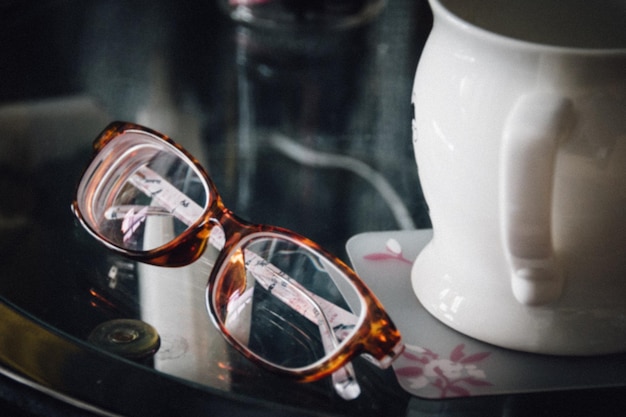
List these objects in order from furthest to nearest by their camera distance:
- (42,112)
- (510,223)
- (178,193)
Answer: (42,112), (178,193), (510,223)

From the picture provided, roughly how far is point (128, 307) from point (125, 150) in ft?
0.28

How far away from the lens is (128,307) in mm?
343

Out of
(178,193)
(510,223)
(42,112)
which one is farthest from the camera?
(42,112)

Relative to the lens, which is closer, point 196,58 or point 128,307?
point 128,307

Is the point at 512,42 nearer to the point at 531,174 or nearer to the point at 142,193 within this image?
the point at 531,174

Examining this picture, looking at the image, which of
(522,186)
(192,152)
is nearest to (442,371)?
(522,186)

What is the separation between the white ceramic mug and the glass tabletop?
0.13 ft

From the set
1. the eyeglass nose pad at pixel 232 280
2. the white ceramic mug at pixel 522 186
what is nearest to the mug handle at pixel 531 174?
the white ceramic mug at pixel 522 186

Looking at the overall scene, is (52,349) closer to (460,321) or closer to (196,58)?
(460,321)

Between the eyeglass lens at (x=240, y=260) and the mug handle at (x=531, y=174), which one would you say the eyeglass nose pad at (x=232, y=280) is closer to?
the eyeglass lens at (x=240, y=260)

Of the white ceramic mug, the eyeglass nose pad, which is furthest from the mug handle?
the eyeglass nose pad

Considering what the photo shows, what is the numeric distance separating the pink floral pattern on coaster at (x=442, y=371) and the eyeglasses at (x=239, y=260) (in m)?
0.02

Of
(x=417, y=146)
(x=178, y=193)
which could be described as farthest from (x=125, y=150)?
(x=417, y=146)

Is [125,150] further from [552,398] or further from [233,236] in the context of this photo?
[552,398]
